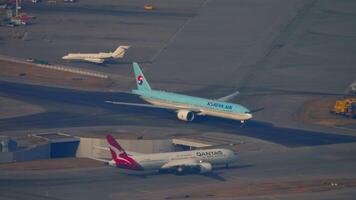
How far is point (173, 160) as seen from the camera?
500 ft

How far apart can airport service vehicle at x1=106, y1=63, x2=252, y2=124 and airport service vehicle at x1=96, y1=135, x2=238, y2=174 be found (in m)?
21.3

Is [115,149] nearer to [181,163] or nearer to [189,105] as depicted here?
[181,163]

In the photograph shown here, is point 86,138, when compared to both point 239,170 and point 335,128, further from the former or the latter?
point 335,128

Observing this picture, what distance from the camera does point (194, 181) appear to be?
15050 centimetres

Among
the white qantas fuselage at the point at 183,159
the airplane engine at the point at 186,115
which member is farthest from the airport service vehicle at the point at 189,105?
the white qantas fuselage at the point at 183,159

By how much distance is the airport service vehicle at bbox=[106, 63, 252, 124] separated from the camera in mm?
178625

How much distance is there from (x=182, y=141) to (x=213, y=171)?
13897mm

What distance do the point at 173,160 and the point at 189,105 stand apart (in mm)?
31353

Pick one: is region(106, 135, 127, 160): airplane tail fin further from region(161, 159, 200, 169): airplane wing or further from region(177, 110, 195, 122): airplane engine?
region(177, 110, 195, 122): airplane engine

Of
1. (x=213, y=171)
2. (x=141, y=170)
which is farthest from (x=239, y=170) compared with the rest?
(x=141, y=170)

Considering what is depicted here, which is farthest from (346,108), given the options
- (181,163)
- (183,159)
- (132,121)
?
(181,163)

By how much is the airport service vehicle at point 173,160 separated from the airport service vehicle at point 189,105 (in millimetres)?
21262

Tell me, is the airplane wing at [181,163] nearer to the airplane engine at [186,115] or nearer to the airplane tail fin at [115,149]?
the airplane tail fin at [115,149]

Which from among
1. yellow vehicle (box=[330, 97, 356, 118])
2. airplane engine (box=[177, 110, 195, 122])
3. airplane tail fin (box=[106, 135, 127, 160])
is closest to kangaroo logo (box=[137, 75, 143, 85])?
airplane engine (box=[177, 110, 195, 122])
